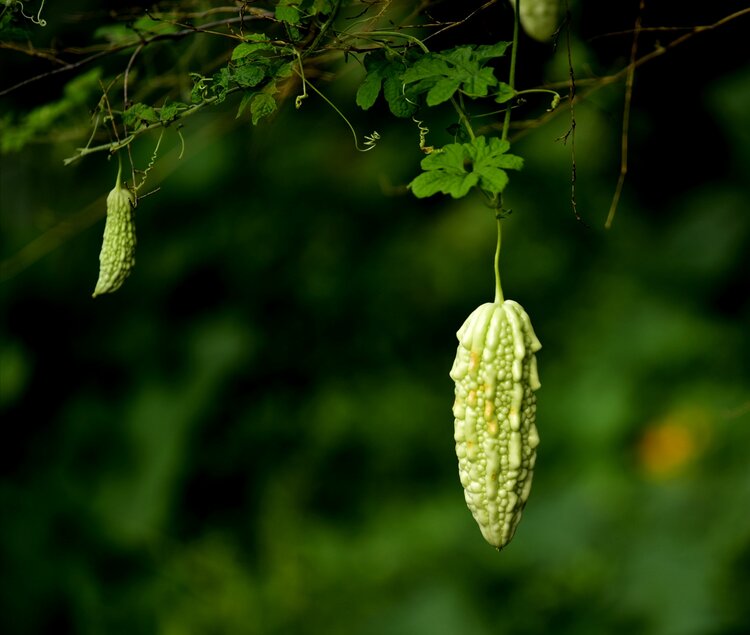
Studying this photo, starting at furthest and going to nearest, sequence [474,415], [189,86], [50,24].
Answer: [50,24]
[189,86]
[474,415]

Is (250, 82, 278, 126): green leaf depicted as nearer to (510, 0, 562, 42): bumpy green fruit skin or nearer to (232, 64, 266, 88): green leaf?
(232, 64, 266, 88): green leaf

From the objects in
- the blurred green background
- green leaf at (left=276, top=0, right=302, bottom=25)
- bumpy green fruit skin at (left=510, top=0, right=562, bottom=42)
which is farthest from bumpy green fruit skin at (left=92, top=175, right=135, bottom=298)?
the blurred green background

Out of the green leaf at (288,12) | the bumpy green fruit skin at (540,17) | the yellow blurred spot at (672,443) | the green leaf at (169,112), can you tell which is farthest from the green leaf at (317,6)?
the yellow blurred spot at (672,443)

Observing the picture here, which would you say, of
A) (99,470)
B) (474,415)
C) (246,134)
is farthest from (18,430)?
(474,415)

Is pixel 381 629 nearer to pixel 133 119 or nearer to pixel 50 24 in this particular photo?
pixel 50 24

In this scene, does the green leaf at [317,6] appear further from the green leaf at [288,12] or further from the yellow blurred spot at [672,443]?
the yellow blurred spot at [672,443]
